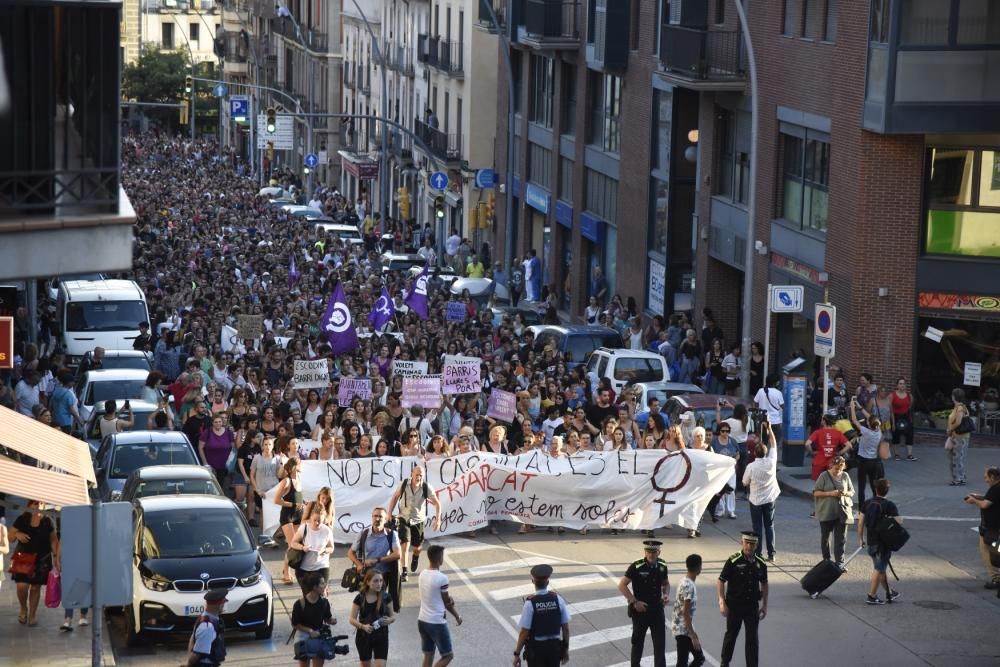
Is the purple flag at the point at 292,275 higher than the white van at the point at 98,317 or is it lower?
lower

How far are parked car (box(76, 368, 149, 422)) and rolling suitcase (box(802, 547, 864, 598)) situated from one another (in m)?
12.0

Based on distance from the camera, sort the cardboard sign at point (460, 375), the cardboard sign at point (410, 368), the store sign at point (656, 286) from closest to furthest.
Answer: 1. the cardboard sign at point (460, 375)
2. the cardboard sign at point (410, 368)
3. the store sign at point (656, 286)

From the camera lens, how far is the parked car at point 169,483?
19.4m

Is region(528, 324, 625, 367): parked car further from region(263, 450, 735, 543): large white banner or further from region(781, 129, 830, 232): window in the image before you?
region(263, 450, 735, 543): large white banner

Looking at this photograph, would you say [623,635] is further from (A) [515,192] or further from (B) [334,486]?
(A) [515,192]

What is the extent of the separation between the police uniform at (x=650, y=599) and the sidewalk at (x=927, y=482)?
29.6 feet

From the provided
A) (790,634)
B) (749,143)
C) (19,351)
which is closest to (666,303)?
(749,143)

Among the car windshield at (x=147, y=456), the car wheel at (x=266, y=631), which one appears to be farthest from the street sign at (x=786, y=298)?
the car wheel at (x=266, y=631)

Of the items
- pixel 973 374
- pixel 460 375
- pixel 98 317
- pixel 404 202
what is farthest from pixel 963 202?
pixel 404 202

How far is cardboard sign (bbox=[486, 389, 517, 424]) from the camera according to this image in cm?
2475

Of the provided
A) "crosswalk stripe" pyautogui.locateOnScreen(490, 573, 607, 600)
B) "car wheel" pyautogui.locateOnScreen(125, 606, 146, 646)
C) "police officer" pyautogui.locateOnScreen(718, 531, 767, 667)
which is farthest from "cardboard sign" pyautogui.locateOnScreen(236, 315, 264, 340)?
"police officer" pyautogui.locateOnScreen(718, 531, 767, 667)

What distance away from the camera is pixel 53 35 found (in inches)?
676

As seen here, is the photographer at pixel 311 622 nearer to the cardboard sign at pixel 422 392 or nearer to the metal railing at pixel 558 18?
the cardboard sign at pixel 422 392

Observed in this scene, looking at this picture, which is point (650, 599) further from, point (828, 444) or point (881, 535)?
point (828, 444)
